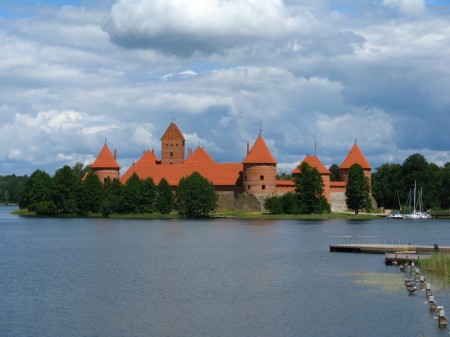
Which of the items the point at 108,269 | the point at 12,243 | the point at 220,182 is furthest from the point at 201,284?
the point at 220,182

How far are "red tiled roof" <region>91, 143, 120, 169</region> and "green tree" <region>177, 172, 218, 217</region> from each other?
693 inches

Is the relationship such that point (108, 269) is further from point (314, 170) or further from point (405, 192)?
point (405, 192)

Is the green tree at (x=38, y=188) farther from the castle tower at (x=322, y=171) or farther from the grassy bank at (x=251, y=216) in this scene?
the castle tower at (x=322, y=171)

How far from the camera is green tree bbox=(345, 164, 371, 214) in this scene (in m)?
75.4

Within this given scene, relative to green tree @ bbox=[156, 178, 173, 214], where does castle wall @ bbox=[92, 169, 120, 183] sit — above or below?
above

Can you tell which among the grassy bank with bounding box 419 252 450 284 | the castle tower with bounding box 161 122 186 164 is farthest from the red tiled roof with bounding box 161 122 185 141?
the grassy bank with bounding box 419 252 450 284

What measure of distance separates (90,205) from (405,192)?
35.4 metres

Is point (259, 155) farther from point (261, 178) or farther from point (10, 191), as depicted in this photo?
point (10, 191)

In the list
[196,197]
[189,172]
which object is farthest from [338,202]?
[196,197]

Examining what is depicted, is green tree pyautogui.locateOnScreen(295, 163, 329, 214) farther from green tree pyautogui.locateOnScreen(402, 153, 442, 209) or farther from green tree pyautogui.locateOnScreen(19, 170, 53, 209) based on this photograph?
green tree pyautogui.locateOnScreen(19, 170, 53, 209)

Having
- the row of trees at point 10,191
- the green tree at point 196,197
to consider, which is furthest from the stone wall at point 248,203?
the row of trees at point 10,191

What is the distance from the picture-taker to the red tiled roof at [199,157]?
93688mm

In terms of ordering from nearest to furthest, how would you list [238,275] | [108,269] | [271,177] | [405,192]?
[238,275] → [108,269] → [271,177] → [405,192]

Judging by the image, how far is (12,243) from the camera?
143 feet
